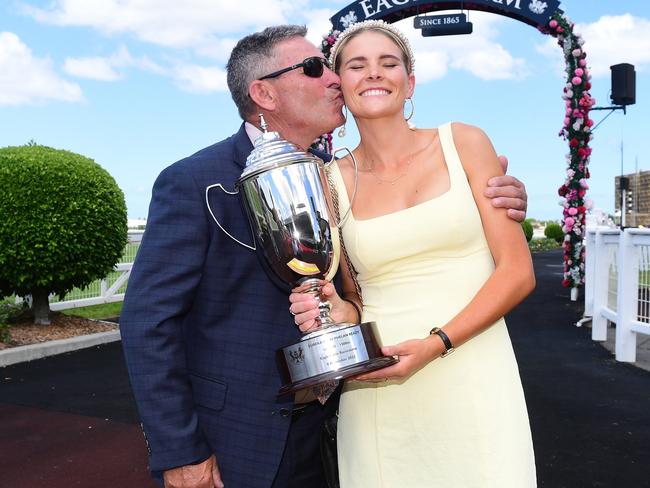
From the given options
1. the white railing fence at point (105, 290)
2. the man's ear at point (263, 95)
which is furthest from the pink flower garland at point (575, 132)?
the man's ear at point (263, 95)

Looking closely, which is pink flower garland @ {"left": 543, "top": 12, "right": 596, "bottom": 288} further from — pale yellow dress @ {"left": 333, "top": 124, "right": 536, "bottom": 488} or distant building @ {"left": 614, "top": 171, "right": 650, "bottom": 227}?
distant building @ {"left": 614, "top": 171, "right": 650, "bottom": 227}

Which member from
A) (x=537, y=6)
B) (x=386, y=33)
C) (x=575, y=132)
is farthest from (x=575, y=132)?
(x=386, y=33)

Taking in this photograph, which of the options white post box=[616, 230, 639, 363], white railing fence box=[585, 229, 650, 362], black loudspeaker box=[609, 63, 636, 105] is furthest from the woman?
black loudspeaker box=[609, 63, 636, 105]

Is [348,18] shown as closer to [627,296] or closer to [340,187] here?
[627,296]

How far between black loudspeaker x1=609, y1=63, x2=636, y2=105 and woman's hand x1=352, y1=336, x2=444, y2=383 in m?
13.2

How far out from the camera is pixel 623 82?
44.5 feet

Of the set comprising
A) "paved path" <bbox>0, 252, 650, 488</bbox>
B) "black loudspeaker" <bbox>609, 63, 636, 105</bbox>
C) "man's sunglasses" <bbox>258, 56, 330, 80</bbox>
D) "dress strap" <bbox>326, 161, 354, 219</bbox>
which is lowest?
"paved path" <bbox>0, 252, 650, 488</bbox>

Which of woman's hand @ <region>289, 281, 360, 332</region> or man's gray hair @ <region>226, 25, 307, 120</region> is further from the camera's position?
man's gray hair @ <region>226, 25, 307, 120</region>

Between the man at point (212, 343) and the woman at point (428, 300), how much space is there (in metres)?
0.17

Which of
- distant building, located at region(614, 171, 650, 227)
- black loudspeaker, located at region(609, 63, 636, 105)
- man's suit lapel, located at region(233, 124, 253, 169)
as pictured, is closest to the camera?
man's suit lapel, located at region(233, 124, 253, 169)

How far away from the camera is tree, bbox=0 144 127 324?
9328 mm

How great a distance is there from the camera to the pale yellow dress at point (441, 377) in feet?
6.82

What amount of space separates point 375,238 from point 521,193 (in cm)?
48

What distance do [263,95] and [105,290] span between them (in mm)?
11916
